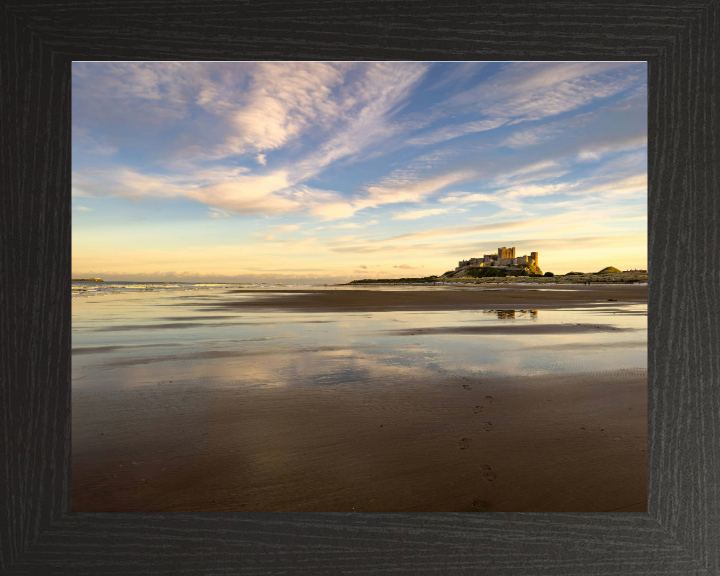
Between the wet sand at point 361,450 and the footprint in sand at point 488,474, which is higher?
the footprint in sand at point 488,474

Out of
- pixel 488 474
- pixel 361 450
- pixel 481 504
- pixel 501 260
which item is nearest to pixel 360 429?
pixel 361 450

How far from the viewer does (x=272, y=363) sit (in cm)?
440

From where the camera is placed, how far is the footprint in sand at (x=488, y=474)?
181cm

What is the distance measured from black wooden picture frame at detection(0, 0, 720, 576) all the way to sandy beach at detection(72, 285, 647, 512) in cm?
71

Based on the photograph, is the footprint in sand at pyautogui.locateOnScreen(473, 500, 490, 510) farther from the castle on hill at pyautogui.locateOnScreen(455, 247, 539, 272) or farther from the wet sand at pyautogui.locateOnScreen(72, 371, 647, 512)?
the castle on hill at pyautogui.locateOnScreen(455, 247, 539, 272)

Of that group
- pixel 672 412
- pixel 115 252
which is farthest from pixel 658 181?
pixel 115 252

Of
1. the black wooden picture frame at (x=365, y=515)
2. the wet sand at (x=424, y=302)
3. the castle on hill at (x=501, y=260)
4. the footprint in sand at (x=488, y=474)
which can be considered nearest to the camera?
the black wooden picture frame at (x=365, y=515)

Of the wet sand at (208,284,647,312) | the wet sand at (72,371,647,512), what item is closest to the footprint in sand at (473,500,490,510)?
the wet sand at (72,371,647,512)

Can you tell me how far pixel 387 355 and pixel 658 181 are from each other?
13.2 ft

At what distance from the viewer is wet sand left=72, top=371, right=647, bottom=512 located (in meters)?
1.68

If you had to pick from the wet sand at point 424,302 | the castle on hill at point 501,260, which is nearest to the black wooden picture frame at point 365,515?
the wet sand at point 424,302

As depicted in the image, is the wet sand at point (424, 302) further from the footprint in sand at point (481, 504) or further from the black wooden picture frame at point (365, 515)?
the black wooden picture frame at point (365, 515)

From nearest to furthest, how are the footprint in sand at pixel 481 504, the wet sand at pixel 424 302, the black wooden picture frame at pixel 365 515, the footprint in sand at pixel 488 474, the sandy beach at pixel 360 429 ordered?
1. the black wooden picture frame at pixel 365 515
2. the footprint in sand at pixel 481 504
3. the sandy beach at pixel 360 429
4. the footprint in sand at pixel 488 474
5. the wet sand at pixel 424 302

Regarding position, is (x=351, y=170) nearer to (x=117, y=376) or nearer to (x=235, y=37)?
(x=117, y=376)
